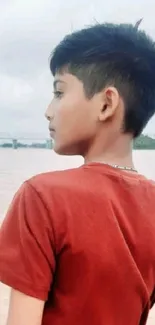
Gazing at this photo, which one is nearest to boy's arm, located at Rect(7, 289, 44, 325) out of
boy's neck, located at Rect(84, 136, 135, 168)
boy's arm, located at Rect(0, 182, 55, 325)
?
boy's arm, located at Rect(0, 182, 55, 325)

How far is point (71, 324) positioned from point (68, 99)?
0.88 feet

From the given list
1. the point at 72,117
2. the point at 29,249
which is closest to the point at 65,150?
the point at 72,117

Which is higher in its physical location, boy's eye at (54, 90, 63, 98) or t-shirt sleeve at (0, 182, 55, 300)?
boy's eye at (54, 90, 63, 98)

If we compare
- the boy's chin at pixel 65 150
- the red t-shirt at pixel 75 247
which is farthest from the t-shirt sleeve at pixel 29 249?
the boy's chin at pixel 65 150

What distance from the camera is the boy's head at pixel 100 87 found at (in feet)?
2.23

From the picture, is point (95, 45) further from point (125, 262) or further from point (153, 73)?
point (125, 262)

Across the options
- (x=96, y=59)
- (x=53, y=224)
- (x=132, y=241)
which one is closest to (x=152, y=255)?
(x=132, y=241)

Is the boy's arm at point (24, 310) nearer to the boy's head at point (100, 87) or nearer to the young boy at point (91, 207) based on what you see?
the young boy at point (91, 207)

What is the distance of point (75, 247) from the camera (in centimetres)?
61

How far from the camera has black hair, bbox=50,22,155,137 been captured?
694 mm

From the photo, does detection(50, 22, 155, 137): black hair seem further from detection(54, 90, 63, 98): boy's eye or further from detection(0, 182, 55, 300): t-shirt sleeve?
detection(0, 182, 55, 300): t-shirt sleeve

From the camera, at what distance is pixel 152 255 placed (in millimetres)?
670

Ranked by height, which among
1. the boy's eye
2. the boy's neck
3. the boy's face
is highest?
the boy's eye

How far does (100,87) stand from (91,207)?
158 mm
